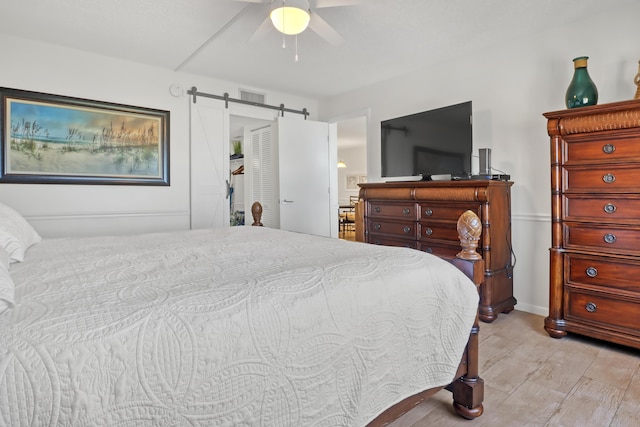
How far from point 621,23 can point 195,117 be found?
3.96 m

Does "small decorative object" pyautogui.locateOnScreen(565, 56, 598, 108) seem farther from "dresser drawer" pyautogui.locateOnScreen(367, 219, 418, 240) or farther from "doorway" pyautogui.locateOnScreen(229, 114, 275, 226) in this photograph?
"doorway" pyautogui.locateOnScreen(229, 114, 275, 226)

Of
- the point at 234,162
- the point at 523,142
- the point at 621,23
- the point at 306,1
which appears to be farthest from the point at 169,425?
the point at 234,162

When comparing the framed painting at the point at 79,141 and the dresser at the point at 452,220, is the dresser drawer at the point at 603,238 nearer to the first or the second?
the dresser at the point at 452,220

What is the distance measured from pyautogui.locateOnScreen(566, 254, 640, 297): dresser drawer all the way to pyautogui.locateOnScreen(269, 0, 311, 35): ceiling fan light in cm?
Result: 240

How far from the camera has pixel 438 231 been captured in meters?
3.04

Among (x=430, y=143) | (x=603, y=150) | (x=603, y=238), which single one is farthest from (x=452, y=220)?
(x=603, y=150)

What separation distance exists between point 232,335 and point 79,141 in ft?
11.2

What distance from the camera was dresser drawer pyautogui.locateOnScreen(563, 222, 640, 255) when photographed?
2170 mm

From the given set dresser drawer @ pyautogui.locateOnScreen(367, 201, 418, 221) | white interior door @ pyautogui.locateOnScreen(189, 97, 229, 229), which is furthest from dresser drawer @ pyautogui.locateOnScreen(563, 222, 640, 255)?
white interior door @ pyautogui.locateOnScreen(189, 97, 229, 229)

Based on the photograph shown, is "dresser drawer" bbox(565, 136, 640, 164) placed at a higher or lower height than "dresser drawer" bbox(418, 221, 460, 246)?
higher

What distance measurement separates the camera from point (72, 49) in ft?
10.8

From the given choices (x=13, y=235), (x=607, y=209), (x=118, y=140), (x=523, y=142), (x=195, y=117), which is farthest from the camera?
(x=195, y=117)

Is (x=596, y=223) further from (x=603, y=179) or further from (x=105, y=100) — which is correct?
(x=105, y=100)

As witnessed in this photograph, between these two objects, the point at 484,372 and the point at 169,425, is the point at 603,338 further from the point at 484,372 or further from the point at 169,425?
the point at 169,425
